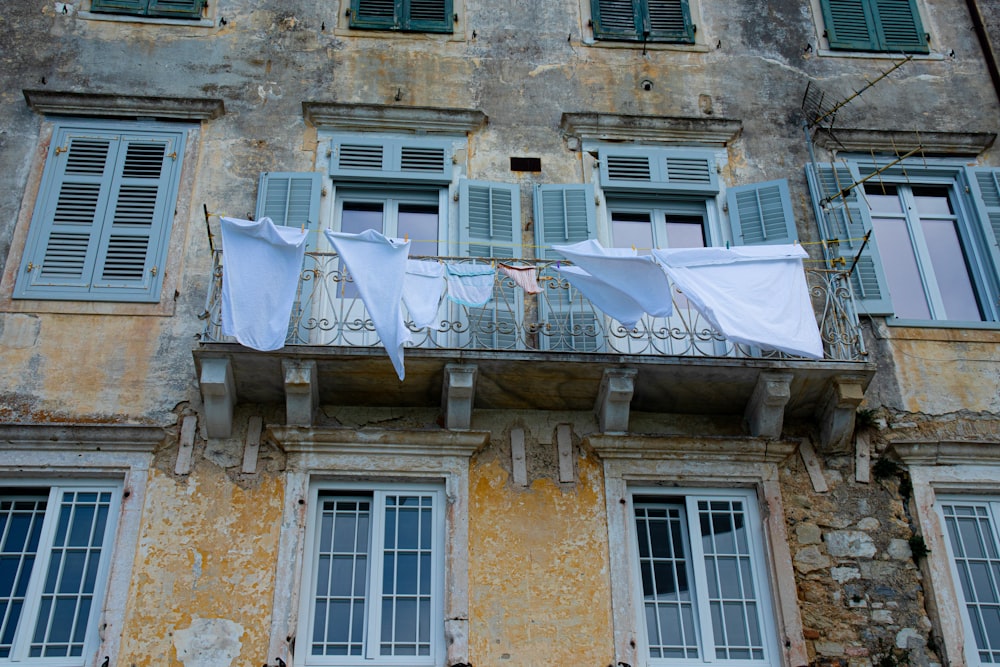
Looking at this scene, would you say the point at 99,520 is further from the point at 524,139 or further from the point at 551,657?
the point at 524,139

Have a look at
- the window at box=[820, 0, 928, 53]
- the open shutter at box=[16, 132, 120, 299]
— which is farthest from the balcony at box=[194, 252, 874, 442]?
the window at box=[820, 0, 928, 53]

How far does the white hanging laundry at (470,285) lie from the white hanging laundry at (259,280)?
1178 mm

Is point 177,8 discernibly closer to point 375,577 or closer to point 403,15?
point 403,15

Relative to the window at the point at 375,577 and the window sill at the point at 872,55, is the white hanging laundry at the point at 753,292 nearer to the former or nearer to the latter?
the window at the point at 375,577

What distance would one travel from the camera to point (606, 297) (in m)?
8.86

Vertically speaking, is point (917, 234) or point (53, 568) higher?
point (917, 234)

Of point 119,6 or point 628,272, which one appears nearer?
point 628,272

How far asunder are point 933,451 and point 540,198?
12.8 feet

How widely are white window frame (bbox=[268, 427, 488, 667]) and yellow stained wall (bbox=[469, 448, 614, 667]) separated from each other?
0.12 meters

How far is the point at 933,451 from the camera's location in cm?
902

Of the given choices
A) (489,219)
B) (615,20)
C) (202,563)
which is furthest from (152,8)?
(202,563)

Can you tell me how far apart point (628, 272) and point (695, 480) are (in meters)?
1.67

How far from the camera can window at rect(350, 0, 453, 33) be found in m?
11.4

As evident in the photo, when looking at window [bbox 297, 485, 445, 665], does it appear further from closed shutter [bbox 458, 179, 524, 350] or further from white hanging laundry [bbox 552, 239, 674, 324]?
white hanging laundry [bbox 552, 239, 674, 324]
